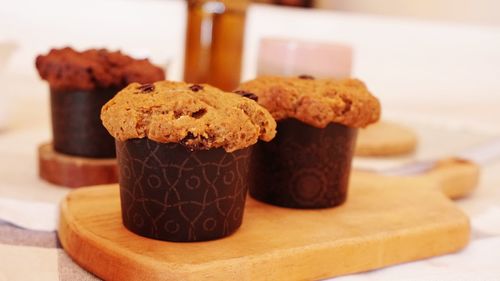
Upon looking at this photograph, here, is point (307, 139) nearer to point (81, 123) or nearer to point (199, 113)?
point (199, 113)

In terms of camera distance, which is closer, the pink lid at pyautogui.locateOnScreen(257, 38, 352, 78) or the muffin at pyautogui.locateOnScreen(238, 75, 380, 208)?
the muffin at pyautogui.locateOnScreen(238, 75, 380, 208)

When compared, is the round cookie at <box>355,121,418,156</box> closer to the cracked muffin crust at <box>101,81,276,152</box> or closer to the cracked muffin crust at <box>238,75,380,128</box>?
the cracked muffin crust at <box>238,75,380,128</box>

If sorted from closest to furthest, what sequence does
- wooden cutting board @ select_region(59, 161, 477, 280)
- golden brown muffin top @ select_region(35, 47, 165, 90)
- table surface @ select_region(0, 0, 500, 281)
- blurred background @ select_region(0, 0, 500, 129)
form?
wooden cutting board @ select_region(59, 161, 477, 280), table surface @ select_region(0, 0, 500, 281), golden brown muffin top @ select_region(35, 47, 165, 90), blurred background @ select_region(0, 0, 500, 129)

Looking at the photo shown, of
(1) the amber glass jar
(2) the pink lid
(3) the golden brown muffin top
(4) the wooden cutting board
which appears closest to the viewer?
(4) the wooden cutting board

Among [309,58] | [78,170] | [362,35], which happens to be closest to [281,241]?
[78,170]

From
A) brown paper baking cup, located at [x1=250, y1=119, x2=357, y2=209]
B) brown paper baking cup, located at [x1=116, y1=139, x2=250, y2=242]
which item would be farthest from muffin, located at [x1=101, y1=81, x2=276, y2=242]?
brown paper baking cup, located at [x1=250, y1=119, x2=357, y2=209]

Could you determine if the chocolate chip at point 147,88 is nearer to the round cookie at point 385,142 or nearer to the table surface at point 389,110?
the table surface at point 389,110
